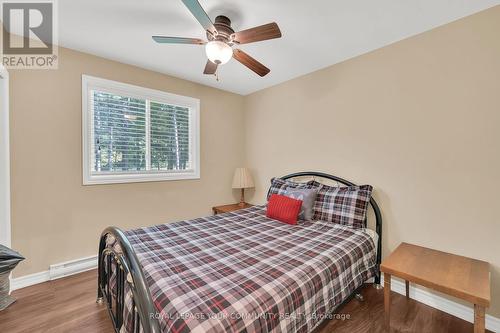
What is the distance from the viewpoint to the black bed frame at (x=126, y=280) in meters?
0.92

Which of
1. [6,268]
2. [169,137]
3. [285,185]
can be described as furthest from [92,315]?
[285,185]

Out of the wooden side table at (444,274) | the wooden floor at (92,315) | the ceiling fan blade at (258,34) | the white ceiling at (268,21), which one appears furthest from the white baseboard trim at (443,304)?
the ceiling fan blade at (258,34)

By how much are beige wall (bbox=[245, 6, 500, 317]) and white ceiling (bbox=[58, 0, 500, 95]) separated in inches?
9.0

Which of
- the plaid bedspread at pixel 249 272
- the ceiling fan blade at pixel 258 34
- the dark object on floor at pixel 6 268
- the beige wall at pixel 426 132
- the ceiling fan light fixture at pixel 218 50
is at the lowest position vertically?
the dark object on floor at pixel 6 268

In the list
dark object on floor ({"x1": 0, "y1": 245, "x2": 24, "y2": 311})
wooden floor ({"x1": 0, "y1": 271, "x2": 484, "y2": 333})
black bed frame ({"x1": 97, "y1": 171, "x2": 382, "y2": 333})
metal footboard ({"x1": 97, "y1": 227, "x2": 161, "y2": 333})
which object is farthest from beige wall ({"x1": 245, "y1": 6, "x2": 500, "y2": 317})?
dark object on floor ({"x1": 0, "y1": 245, "x2": 24, "y2": 311})

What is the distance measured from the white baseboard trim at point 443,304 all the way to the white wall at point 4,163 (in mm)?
3849

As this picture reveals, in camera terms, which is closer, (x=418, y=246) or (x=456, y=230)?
(x=456, y=230)

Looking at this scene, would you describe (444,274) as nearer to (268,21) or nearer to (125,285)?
(125,285)

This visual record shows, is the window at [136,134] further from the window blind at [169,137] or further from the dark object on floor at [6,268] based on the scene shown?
the dark object on floor at [6,268]

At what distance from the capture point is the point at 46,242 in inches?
90.3

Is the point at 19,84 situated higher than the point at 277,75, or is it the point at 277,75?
the point at 277,75

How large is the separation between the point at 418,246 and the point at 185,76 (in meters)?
3.43

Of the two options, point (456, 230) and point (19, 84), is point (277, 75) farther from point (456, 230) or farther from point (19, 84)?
point (19, 84)

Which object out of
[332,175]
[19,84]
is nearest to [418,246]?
[332,175]
